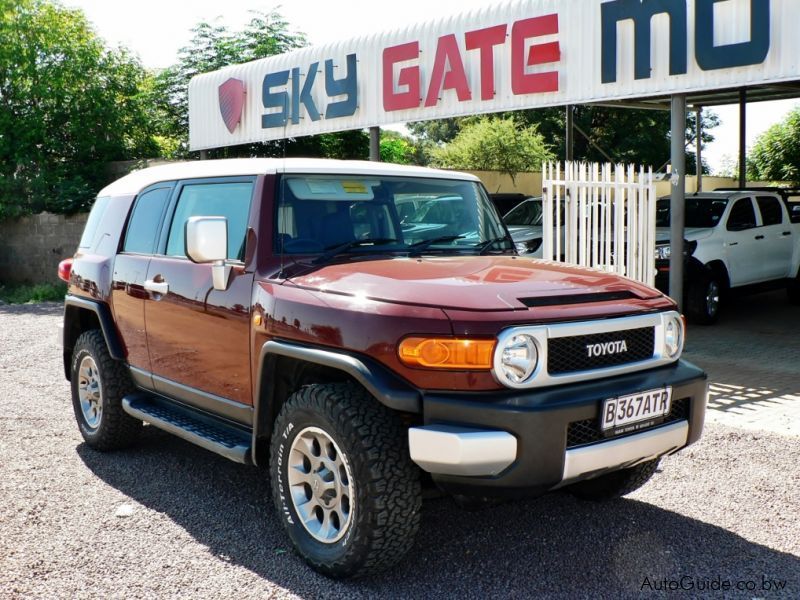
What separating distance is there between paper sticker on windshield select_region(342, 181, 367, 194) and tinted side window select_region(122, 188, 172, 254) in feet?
4.44

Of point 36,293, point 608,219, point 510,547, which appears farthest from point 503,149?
point 510,547

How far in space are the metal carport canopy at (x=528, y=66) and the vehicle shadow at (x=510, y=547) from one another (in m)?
6.09

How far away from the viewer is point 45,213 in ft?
61.8

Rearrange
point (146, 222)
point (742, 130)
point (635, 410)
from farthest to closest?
point (742, 130) < point (146, 222) < point (635, 410)

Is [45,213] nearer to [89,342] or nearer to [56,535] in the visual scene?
[89,342]

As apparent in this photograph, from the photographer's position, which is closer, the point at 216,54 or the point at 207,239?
the point at 207,239

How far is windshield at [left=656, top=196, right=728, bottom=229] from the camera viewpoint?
12.0m

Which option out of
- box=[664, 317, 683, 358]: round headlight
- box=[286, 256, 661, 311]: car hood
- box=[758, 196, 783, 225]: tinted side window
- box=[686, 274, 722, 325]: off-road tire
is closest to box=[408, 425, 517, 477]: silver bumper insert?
box=[286, 256, 661, 311]: car hood

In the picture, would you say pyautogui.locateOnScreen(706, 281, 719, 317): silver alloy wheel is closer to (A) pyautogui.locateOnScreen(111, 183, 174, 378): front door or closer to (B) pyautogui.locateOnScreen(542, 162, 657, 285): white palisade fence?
(B) pyautogui.locateOnScreen(542, 162, 657, 285): white palisade fence

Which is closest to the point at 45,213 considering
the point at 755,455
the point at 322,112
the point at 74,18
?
the point at 74,18

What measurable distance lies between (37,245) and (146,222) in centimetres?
1500

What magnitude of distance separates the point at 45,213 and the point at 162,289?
15368 millimetres

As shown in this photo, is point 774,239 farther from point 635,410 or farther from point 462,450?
point 462,450

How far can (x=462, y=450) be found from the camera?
3.30m
